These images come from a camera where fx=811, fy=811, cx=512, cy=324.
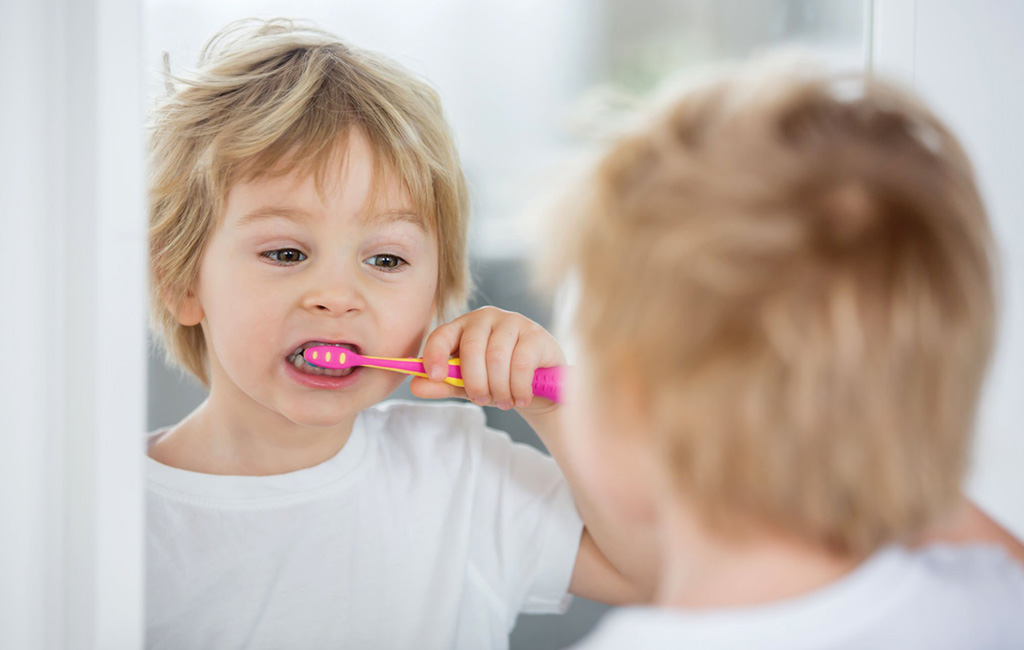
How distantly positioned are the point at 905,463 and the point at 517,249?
2.52 ft

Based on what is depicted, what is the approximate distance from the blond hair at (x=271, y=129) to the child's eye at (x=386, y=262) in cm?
5

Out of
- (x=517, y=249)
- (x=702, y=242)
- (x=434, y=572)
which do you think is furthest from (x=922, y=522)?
(x=517, y=249)

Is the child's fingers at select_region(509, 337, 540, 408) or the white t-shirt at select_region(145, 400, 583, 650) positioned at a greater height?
the child's fingers at select_region(509, 337, 540, 408)

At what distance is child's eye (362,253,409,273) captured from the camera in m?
0.75

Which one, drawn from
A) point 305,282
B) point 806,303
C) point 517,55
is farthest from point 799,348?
point 517,55

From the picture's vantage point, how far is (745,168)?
1.21 ft

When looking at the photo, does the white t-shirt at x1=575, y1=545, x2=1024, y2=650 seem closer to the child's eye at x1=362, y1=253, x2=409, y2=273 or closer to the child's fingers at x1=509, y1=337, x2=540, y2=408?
the child's fingers at x1=509, y1=337, x2=540, y2=408

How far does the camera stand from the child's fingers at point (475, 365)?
2.27ft

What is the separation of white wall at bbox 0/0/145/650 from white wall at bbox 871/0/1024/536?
0.65 meters

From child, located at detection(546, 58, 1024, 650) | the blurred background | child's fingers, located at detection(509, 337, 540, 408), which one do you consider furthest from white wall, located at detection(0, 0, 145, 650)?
the blurred background

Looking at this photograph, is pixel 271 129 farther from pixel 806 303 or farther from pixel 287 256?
pixel 806 303

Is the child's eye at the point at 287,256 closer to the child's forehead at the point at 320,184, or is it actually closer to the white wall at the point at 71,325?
the child's forehead at the point at 320,184

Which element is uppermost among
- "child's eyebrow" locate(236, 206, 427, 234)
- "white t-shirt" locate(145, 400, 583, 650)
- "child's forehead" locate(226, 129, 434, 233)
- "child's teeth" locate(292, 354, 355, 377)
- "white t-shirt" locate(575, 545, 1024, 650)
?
"child's forehead" locate(226, 129, 434, 233)

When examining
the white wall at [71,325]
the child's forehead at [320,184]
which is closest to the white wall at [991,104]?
the child's forehead at [320,184]
